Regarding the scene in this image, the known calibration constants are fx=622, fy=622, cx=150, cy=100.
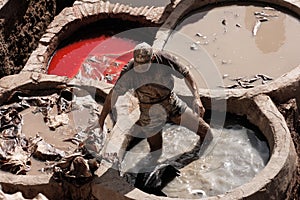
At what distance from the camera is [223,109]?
7188 millimetres

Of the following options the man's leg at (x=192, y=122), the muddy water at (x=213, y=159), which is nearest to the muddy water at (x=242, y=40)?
the muddy water at (x=213, y=159)

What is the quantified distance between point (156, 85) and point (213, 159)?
116 cm

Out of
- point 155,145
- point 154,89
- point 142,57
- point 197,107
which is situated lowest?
point 155,145

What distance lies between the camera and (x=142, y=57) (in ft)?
19.4

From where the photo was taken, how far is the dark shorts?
624 centimetres

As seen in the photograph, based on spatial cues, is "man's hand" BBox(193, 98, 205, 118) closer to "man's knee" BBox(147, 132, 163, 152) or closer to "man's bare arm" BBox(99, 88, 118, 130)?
"man's knee" BBox(147, 132, 163, 152)

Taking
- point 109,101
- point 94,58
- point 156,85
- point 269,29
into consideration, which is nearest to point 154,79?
point 156,85

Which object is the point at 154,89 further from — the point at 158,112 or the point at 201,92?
the point at 201,92

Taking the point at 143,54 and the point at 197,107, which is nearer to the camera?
the point at 143,54

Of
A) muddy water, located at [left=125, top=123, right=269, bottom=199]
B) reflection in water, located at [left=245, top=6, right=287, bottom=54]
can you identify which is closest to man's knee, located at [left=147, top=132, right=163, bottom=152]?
muddy water, located at [left=125, top=123, right=269, bottom=199]

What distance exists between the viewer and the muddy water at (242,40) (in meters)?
7.82

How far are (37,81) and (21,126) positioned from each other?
668 mm

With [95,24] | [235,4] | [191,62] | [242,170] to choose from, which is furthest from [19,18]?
[242,170]

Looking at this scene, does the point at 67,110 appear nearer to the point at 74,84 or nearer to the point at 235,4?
the point at 74,84
